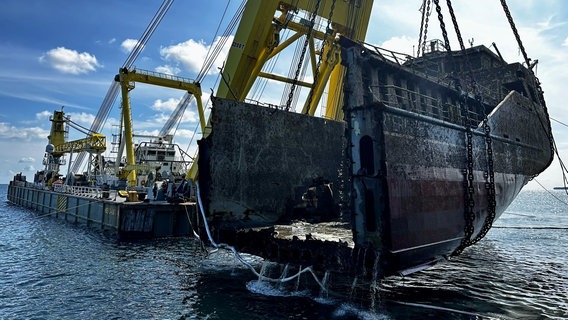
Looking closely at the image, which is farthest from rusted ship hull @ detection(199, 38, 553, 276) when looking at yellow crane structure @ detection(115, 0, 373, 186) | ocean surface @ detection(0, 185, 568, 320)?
yellow crane structure @ detection(115, 0, 373, 186)

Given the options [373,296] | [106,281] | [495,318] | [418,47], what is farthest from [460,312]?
[418,47]

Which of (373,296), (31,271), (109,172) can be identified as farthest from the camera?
(109,172)

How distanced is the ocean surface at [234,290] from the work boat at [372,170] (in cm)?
112

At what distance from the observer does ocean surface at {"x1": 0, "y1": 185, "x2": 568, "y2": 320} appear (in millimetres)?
7344

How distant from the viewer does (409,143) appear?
23.2 ft

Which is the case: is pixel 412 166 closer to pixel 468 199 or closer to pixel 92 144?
pixel 468 199

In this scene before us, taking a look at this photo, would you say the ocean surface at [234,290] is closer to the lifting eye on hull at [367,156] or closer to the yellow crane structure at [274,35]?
the lifting eye on hull at [367,156]

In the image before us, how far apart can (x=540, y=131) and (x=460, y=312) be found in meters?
10.7

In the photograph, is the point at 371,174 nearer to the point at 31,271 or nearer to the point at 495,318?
the point at 495,318

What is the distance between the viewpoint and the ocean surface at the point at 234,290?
734 centimetres

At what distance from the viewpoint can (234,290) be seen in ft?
28.2

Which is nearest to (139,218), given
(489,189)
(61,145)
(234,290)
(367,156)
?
(234,290)

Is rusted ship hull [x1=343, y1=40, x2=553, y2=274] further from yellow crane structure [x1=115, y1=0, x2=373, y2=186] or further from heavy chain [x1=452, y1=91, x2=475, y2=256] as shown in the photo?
yellow crane structure [x1=115, y1=0, x2=373, y2=186]

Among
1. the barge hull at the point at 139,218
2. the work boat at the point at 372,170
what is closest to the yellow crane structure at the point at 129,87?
the barge hull at the point at 139,218
